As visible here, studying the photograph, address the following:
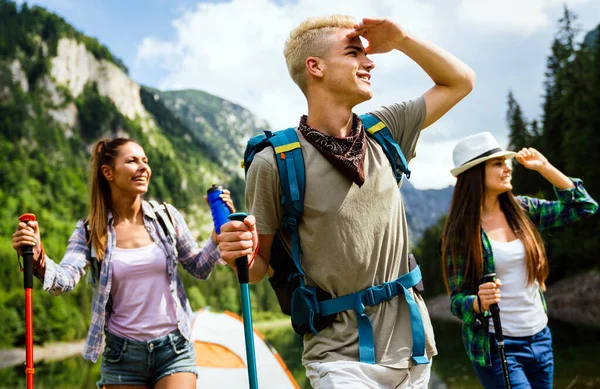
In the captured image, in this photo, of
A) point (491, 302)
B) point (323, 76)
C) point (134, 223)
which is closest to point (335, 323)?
point (323, 76)

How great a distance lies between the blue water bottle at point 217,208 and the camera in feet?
9.14

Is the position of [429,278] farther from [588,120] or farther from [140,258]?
[140,258]

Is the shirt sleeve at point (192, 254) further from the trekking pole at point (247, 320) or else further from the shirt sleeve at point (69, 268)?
the trekking pole at point (247, 320)

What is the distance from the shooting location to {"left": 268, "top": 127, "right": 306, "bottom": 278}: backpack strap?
301 centimetres

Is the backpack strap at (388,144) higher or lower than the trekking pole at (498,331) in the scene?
higher

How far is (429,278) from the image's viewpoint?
215 ft

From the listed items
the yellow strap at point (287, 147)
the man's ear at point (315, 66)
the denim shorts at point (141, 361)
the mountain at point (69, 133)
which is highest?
the mountain at point (69, 133)

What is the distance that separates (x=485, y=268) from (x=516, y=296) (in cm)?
28

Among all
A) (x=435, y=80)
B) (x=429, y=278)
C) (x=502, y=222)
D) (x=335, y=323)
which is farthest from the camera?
(x=429, y=278)

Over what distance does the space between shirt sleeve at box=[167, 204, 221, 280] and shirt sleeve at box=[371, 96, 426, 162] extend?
200cm

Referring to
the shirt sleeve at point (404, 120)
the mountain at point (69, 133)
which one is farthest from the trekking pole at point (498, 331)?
the mountain at point (69, 133)

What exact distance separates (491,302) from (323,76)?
2053 millimetres

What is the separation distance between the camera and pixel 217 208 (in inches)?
112

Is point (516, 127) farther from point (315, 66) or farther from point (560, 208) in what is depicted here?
point (315, 66)
